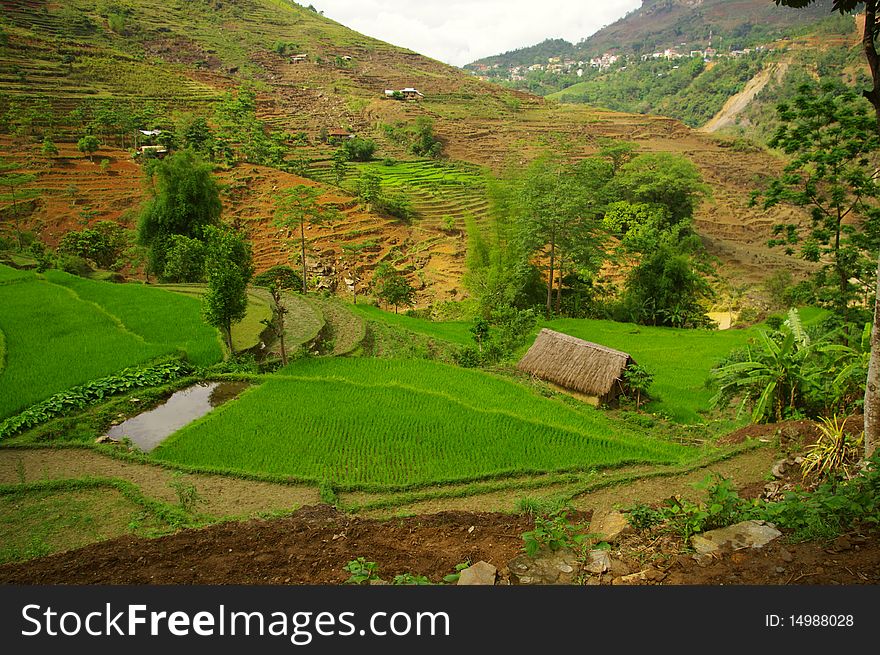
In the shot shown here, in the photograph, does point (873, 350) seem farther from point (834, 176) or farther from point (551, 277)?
point (551, 277)

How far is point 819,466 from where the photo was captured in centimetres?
556

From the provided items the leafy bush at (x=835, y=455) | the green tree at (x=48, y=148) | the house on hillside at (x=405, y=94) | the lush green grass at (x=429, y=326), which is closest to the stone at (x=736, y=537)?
the leafy bush at (x=835, y=455)

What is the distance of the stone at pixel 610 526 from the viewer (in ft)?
16.3

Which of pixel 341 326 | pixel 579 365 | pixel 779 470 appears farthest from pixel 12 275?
pixel 779 470

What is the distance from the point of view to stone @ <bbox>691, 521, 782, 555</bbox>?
4.16 meters

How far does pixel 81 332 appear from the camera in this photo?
535 inches

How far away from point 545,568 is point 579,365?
8320mm

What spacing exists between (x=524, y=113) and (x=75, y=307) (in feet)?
211

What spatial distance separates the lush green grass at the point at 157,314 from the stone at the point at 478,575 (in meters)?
10.6

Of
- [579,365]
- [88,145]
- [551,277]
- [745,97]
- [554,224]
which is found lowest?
[579,365]

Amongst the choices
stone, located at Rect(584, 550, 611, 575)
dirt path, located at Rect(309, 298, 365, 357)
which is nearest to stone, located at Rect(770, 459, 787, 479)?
stone, located at Rect(584, 550, 611, 575)

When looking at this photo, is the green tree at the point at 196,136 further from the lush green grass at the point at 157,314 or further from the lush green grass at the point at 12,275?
the lush green grass at the point at 157,314

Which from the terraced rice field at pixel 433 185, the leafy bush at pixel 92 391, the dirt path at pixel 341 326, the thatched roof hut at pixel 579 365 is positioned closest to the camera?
the leafy bush at pixel 92 391

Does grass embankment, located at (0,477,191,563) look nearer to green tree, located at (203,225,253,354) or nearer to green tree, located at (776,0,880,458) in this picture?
green tree, located at (203,225,253,354)
